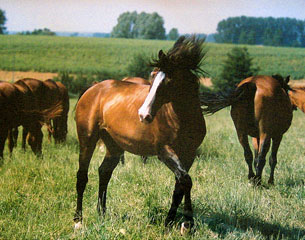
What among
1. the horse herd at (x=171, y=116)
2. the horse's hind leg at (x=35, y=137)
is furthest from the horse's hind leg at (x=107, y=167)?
the horse's hind leg at (x=35, y=137)

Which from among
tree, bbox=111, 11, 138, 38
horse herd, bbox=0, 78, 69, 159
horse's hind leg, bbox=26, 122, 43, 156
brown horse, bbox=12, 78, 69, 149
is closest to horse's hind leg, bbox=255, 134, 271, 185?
horse herd, bbox=0, 78, 69, 159

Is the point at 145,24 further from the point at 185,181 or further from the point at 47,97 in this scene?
the point at 185,181

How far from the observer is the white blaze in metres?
2.87

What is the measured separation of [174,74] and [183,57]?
7.1 inches

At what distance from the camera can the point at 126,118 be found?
3541 millimetres

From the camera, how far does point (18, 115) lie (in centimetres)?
618

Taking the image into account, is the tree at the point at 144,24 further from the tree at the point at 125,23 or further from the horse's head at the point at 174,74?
the horse's head at the point at 174,74

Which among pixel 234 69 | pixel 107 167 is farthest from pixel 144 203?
pixel 234 69

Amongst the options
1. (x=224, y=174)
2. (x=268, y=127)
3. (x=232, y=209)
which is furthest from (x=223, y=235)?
(x=268, y=127)

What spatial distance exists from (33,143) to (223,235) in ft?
13.6

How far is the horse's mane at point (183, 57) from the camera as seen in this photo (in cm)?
304

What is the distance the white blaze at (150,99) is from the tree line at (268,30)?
4008 mm

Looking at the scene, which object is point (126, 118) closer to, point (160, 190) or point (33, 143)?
point (160, 190)

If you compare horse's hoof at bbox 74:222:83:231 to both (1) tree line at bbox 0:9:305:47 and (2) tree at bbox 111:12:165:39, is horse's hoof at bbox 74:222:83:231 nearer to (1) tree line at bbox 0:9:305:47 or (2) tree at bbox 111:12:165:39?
(1) tree line at bbox 0:9:305:47
